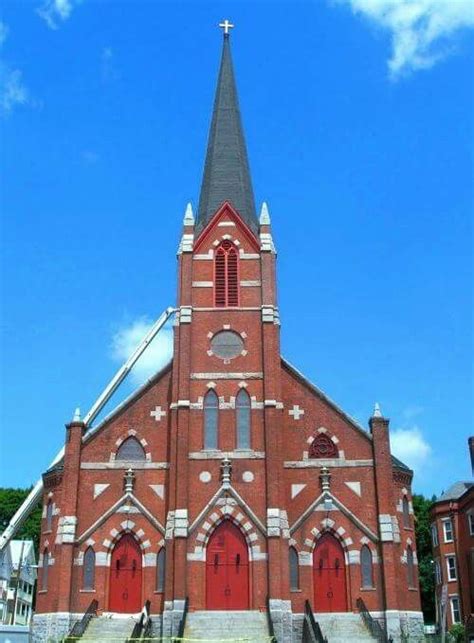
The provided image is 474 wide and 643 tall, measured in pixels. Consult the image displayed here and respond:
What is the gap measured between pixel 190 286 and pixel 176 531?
1132 cm

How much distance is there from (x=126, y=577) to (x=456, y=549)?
25482mm

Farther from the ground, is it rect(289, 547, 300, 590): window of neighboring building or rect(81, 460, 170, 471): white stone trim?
rect(81, 460, 170, 471): white stone trim

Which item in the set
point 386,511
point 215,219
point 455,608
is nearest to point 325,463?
point 386,511

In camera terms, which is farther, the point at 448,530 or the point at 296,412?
the point at 448,530

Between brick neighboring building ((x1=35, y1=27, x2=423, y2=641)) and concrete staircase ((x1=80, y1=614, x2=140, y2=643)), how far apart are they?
546 mm

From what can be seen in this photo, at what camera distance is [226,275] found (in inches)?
1458

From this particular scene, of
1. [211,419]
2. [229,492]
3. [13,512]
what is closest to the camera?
[229,492]

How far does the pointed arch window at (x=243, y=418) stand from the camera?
33.8 m

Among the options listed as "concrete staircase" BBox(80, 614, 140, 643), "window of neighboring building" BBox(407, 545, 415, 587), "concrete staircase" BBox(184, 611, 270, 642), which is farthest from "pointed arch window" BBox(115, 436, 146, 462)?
"window of neighboring building" BBox(407, 545, 415, 587)

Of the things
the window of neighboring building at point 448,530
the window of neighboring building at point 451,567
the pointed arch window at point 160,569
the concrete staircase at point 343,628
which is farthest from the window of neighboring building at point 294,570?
the window of neighboring building at point 448,530

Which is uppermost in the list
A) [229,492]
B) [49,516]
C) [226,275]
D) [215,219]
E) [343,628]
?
[215,219]

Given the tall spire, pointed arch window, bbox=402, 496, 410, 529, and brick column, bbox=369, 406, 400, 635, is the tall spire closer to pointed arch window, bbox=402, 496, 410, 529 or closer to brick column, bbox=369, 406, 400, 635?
brick column, bbox=369, 406, 400, 635

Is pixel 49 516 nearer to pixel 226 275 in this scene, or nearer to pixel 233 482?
pixel 233 482

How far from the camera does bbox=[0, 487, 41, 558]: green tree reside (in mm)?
76062
